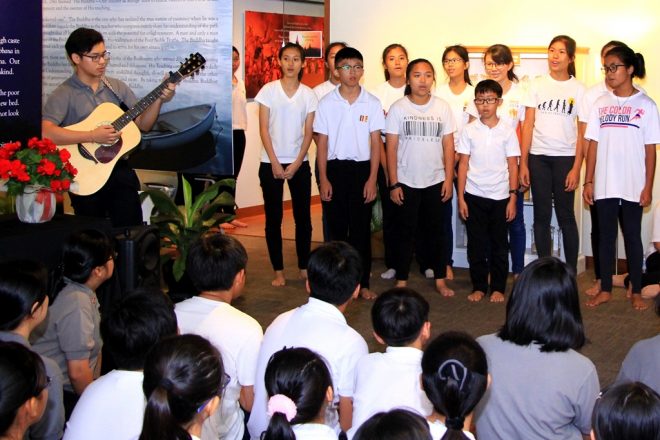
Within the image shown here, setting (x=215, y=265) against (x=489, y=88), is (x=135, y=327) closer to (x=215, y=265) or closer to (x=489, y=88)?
(x=215, y=265)

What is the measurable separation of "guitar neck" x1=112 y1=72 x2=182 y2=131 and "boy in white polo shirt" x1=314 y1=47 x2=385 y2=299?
3.02ft

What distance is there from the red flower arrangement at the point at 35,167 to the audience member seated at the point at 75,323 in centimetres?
91

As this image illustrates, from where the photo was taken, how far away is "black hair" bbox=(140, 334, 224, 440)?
1.96 metres

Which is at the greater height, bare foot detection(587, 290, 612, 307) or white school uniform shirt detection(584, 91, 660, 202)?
white school uniform shirt detection(584, 91, 660, 202)

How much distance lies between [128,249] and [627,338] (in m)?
2.65

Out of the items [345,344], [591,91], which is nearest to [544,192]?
[591,91]

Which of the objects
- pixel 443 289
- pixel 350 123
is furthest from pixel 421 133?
pixel 443 289

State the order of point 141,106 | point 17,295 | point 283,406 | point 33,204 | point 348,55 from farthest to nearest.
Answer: point 348,55 → point 141,106 → point 33,204 → point 17,295 → point 283,406

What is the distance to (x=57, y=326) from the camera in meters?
3.22

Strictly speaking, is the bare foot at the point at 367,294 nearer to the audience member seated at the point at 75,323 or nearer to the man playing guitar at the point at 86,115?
the man playing guitar at the point at 86,115

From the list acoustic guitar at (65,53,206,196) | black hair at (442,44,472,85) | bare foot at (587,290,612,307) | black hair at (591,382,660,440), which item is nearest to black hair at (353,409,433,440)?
black hair at (591,382,660,440)

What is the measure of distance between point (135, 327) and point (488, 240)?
3.33 meters

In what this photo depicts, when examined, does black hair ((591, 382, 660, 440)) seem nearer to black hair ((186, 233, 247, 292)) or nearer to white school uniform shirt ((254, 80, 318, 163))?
black hair ((186, 233, 247, 292))

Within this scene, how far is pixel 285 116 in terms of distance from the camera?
5684 mm
